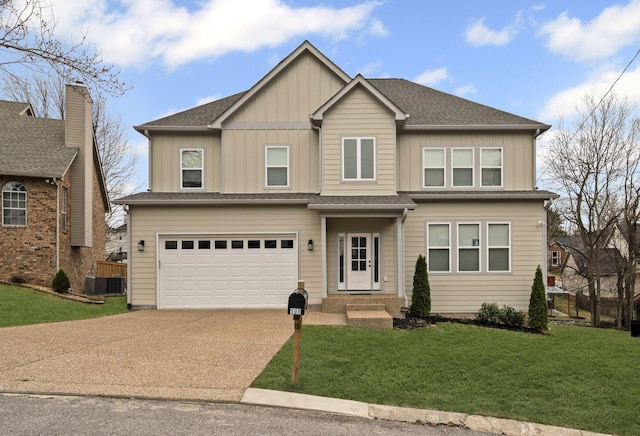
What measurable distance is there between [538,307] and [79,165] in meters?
17.8

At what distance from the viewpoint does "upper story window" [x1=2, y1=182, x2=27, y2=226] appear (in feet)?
56.9

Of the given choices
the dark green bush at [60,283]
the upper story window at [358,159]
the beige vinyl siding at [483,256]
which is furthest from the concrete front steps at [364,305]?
the dark green bush at [60,283]

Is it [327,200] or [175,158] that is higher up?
[175,158]

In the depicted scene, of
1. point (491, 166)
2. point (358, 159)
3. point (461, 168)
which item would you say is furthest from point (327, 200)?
point (491, 166)

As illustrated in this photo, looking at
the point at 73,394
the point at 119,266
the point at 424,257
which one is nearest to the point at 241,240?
the point at 424,257

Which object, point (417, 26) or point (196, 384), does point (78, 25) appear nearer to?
point (196, 384)

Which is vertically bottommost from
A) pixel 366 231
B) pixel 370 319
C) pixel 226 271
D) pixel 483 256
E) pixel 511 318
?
pixel 511 318

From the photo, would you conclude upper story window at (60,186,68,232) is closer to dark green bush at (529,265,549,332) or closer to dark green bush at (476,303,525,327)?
dark green bush at (476,303,525,327)

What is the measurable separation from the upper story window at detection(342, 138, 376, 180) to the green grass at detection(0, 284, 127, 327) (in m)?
7.88

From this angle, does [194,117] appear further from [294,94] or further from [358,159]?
[358,159]

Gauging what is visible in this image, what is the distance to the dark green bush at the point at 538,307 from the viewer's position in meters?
12.9

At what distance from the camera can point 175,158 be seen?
1529 cm

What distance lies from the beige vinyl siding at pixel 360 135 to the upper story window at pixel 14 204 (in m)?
11.3

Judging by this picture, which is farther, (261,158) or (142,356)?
(261,158)
